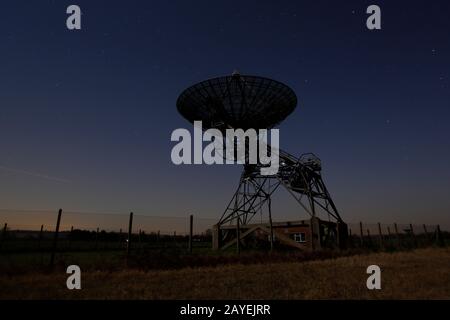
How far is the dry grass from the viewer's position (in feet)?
25.7

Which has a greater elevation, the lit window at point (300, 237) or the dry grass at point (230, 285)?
the lit window at point (300, 237)

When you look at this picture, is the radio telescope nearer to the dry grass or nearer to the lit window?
Result: the lit window

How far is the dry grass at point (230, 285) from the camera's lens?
7824 millimetres

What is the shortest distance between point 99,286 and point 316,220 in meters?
19.8

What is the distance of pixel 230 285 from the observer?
30.8ft

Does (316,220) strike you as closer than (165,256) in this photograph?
No

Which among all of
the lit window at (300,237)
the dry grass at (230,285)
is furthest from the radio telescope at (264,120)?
the dry grass at (230,285)

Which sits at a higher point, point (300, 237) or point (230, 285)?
point (300, 237)

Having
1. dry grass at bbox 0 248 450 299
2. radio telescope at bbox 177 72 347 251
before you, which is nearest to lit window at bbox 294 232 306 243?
radio telescope at bbox 177 72 347 251

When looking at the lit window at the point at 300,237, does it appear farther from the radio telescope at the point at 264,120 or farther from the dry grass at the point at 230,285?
the dry grass at the point at 230,285

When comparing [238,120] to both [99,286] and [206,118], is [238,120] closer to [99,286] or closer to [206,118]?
[206,118]
